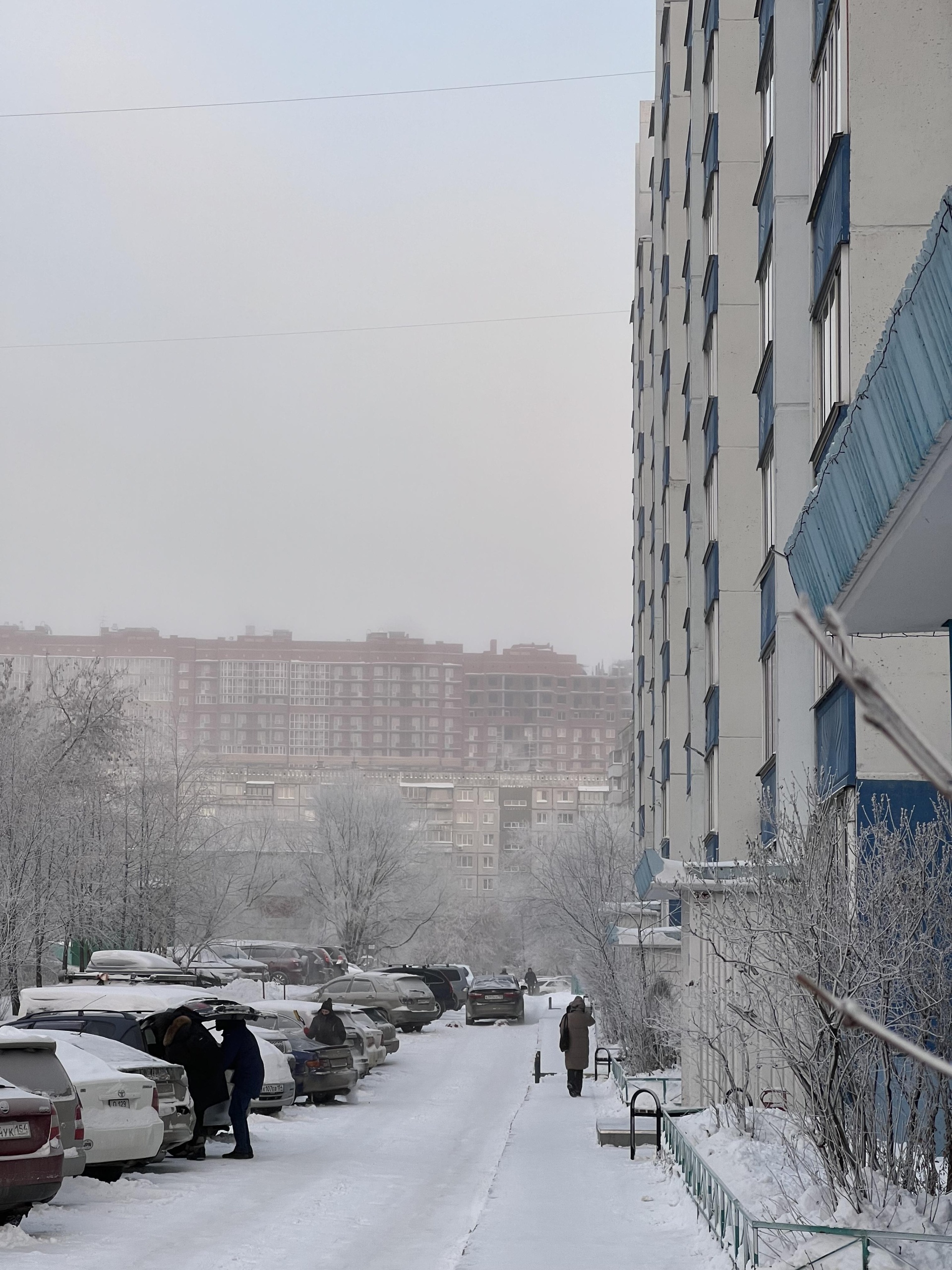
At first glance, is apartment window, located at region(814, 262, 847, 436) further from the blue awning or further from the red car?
the red car

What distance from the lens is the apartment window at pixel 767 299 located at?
20562 millimetres

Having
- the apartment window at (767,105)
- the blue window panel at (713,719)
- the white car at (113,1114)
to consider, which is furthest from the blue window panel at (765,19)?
the white car at (113,1114)

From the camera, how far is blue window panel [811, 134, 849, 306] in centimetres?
1534

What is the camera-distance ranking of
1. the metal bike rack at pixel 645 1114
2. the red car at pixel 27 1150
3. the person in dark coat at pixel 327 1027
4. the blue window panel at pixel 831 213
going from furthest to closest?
the person in dark coat at pixel 327 1027
the blue window panel at pixel 831 213
the metal bike rack at pixel 645 1114
the red car at pixel 27 1150

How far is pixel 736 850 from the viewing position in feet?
81.6

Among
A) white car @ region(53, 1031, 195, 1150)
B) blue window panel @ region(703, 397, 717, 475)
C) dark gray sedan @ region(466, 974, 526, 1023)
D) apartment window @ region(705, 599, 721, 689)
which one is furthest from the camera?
dark gray sedan @ region(466, 974, 526, 1023)

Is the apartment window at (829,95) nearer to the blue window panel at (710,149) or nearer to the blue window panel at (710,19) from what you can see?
the blue window panel at (710,149)

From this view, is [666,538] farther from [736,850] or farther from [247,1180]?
[247,1180]

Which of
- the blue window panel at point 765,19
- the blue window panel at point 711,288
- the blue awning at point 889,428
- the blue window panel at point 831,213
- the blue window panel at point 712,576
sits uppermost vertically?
the blue window panel at point 765,19

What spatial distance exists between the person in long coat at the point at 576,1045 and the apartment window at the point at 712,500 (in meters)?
8.46

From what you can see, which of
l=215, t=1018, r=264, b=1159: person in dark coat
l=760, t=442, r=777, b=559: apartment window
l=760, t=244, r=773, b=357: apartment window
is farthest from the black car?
l=215, t=1018, r=264, b=1159: person in dark coat

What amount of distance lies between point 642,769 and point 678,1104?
39.6 meters

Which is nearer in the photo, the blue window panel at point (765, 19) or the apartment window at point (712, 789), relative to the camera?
the blue window panel at point (765, 19)

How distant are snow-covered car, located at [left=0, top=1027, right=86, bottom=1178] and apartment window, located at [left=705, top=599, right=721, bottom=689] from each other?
49.6ft
